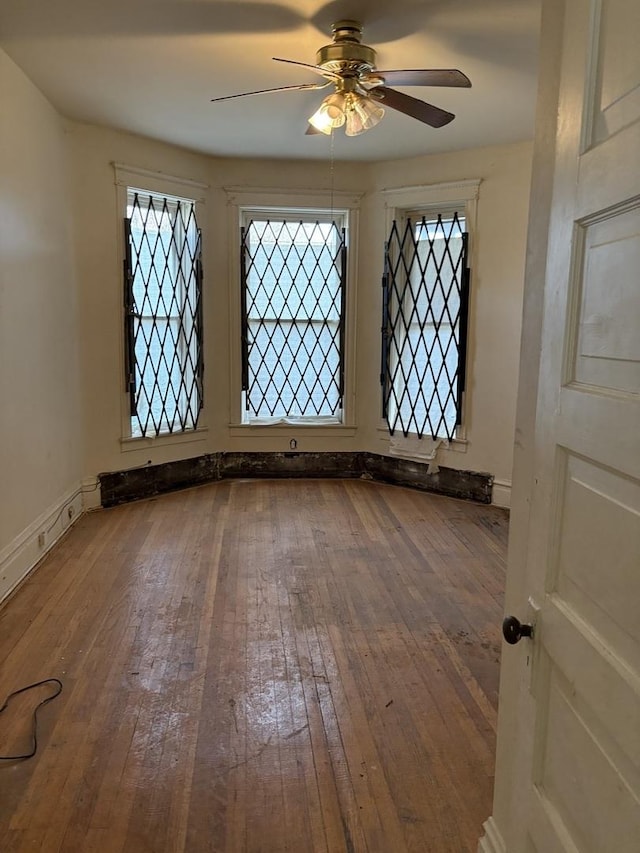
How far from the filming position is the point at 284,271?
15.9 feet

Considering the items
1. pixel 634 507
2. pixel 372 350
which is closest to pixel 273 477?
pixel 372 350

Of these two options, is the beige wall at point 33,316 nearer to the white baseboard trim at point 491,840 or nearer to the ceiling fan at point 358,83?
the ceiling fan at point 358,83

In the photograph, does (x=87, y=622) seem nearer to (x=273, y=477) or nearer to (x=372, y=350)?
(x=273, y=477)

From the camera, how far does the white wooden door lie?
76 cm

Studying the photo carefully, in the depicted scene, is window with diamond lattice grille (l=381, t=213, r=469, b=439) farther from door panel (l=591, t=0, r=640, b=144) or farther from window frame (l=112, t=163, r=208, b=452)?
door panel (l=591, t=0, r=640, b=144)

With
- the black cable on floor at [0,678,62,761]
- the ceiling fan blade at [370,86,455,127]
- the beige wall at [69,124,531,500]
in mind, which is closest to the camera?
the black cable on floor at [0,678,62,761]

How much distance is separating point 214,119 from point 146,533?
8.25 ft

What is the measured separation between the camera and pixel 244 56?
278 centimetres

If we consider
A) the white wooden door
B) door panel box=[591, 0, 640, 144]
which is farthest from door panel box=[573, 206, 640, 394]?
door panel box=[591, 0, 640, 144]

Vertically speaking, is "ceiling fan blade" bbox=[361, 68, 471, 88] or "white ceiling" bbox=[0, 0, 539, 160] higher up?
"white ceiling" bbox=[0, 0, 539, 160]

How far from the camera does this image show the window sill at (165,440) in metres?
4.29

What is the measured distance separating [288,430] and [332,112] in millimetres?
2725

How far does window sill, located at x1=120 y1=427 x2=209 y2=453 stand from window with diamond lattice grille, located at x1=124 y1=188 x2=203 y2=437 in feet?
0.13

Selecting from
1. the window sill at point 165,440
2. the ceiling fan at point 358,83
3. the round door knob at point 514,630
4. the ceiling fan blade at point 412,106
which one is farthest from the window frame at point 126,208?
the round door knob at point 514,630
